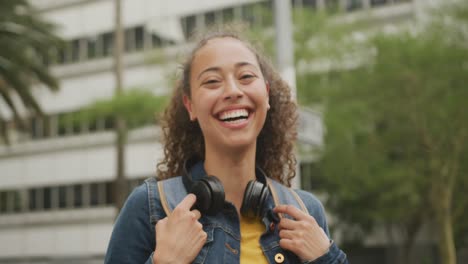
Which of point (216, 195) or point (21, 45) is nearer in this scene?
point (216, 195)

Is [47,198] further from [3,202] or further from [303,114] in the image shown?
[303,114]

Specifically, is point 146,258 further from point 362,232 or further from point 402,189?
point 362,232

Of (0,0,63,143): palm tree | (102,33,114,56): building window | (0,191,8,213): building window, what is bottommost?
(0,191,8,213): building window

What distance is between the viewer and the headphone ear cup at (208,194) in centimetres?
208

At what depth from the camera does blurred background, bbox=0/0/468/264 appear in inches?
738

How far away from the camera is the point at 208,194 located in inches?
81.6

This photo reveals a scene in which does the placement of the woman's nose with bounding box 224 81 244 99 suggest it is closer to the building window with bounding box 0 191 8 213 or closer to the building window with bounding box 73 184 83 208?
the building window with bounding box 73 184 83 208

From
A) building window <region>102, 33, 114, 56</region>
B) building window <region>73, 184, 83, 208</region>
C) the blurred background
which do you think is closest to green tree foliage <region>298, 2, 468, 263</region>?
the blurred background

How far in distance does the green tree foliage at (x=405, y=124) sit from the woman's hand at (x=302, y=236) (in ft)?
56.1

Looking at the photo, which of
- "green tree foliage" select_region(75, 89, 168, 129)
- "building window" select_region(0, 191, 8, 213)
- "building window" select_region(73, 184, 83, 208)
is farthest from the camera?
"building window" select_region(0, 191, 8, 213)

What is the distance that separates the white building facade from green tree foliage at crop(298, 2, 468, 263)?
912 cm

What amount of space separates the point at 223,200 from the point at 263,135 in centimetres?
50

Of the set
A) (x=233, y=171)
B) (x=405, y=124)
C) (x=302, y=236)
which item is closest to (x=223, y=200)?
(x=233, y=171)

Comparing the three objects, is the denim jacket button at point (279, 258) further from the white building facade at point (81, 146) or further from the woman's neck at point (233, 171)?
the white building facade at point (81, 146)
